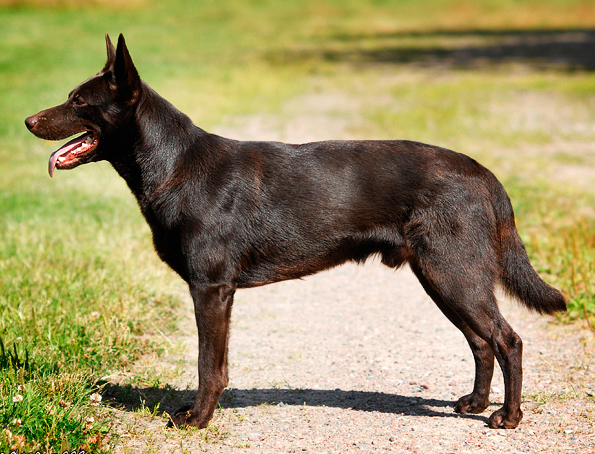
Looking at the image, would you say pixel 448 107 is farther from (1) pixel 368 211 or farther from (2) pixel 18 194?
(1) pixel 368 211

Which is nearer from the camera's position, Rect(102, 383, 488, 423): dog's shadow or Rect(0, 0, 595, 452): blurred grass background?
Rect(102, 383, 488, 423): dog's shadow

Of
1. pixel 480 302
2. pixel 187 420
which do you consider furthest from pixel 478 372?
pixel 187 420

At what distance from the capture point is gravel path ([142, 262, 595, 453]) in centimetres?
394

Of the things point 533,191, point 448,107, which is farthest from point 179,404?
point 448,107

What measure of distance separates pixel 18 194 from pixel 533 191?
626cm

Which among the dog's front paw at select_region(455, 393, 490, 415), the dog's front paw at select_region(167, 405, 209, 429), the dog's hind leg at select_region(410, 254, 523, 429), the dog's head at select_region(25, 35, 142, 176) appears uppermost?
the dog's head at select_region(25, 35, 142, 176)

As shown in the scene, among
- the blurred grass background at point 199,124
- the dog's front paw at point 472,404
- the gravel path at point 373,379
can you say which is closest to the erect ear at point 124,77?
the blurred grass background at point 199,124

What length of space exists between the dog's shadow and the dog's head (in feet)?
4.66

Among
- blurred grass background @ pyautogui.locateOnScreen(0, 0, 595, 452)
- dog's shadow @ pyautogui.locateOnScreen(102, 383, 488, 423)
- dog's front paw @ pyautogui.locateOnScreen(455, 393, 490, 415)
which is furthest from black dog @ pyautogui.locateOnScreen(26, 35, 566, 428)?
blurred grass background @ pyautogui.locateOnScreen(0, 0, 595, 452)

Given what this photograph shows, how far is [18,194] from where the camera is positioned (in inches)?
354

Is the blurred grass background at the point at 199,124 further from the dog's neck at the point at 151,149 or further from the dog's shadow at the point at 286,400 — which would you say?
the dog's neck at the point at 151,149

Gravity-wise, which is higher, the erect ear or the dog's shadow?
the erect ear

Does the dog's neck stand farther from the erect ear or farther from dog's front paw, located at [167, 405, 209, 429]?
dog's front paw, located at [167, 405, 209, 429]

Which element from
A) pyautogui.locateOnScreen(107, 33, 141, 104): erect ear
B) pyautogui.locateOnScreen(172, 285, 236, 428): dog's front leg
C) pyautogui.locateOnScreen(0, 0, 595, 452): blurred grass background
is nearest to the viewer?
pyautogui.locateOnScreen(107, 33, 141, 104): erect ear
